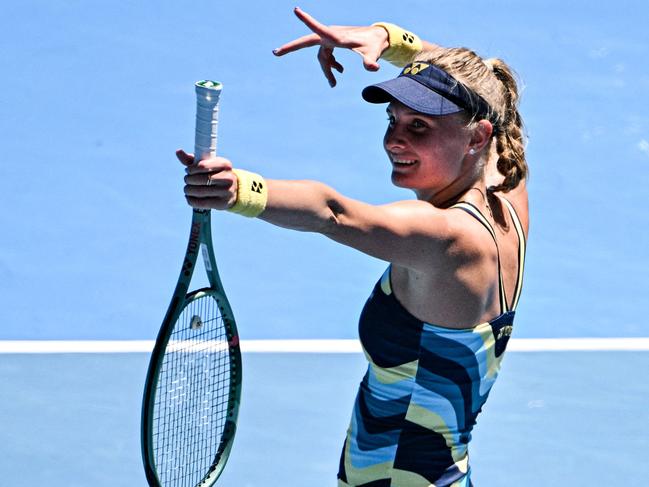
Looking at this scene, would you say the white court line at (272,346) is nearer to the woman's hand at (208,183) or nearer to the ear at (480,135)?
the ear at (480,135)

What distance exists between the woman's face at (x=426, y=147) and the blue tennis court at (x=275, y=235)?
6.49 ft

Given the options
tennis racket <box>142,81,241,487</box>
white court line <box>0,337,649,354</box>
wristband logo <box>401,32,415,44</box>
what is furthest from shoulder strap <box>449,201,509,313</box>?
white court line <box>0,337,649,354</box>

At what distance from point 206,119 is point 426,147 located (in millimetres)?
659

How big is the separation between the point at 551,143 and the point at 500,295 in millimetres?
4738

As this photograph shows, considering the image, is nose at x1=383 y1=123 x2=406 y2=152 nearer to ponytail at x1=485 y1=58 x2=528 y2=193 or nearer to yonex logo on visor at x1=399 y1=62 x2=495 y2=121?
yonex logo on visor at x1=399 y1=62 x2=495 y2=121

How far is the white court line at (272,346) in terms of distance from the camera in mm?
5609

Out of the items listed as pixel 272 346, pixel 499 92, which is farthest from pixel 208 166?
pixel 272 346

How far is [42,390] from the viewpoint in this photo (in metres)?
5.17

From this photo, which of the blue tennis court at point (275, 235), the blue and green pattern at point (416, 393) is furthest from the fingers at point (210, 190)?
the blue tennis court at point (275, 235)

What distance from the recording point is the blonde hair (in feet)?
9.84

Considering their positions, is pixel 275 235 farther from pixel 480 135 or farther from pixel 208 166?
pixel 208 166

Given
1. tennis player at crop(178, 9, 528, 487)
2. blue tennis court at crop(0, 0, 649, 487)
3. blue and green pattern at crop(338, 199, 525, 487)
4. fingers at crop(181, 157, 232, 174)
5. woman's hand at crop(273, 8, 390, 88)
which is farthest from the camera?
blue tennis court at crop(0, 0, 649, 487)

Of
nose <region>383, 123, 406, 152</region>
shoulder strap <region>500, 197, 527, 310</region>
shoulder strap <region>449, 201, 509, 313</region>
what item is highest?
nose <region>383, 123, 406, 152</region>

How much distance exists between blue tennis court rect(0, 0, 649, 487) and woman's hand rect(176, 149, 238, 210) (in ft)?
7.95
